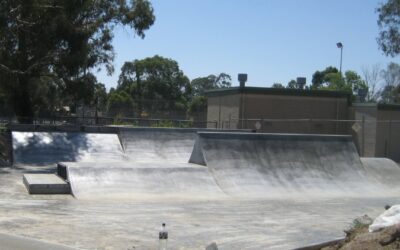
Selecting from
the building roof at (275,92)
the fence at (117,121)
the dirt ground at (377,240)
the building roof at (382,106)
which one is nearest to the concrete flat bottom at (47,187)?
the dirt ground at (377,240)

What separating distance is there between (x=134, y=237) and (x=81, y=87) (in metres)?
23.0

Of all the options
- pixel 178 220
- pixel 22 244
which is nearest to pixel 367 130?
pixel 178 220

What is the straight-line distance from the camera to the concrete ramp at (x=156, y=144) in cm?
2447

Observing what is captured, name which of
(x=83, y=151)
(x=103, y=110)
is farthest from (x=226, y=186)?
(x=103, y=110)

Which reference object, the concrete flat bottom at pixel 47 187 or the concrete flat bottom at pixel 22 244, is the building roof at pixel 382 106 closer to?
the concrete flat bottom at pixel 47 187

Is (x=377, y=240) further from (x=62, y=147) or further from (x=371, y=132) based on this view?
(x=371, y=132)

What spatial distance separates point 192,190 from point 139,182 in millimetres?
1643

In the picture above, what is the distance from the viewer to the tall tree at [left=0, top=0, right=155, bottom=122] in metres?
25.1

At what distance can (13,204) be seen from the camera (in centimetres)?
1368

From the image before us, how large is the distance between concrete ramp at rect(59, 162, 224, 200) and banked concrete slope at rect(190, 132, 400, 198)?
0.80 metres

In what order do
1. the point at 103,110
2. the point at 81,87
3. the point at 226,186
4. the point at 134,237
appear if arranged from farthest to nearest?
the point at 103,110, the point at 81,87, the point at 226,186, the point at 134,237

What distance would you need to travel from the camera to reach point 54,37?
1029 inches

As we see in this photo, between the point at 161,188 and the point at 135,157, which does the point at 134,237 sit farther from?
the point at 135,157

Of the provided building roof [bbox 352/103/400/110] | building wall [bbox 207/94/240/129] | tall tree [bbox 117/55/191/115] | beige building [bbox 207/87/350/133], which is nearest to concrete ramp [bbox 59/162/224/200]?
beige building [bbox 207/87/350/133]
